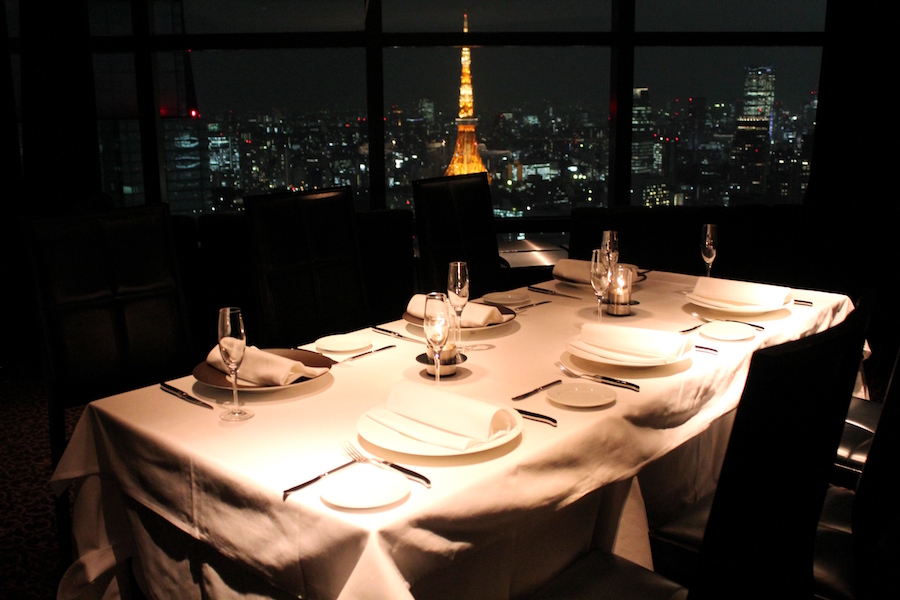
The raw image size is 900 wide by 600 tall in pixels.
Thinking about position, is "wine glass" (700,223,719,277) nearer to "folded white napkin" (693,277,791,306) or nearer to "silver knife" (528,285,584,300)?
"folded white napkin" (693,277,791,306)

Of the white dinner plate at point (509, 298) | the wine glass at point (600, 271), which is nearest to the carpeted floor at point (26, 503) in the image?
the white dinner plate at point (509, 298)

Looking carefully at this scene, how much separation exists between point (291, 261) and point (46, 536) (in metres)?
1.19

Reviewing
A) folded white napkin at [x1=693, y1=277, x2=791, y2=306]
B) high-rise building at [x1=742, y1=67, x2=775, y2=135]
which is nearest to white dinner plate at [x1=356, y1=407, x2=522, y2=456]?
folded white napkin at [x1=693, y1=277, x2=791, y2=306]

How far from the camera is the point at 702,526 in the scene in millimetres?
1803

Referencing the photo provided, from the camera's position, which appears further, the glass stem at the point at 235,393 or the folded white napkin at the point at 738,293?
the folded white napkin at the point at 738,293

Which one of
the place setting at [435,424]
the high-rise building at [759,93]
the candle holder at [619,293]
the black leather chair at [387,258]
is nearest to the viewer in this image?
the place setting at [435,424]

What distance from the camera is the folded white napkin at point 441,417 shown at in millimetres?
1419

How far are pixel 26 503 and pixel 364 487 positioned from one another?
2179 mm

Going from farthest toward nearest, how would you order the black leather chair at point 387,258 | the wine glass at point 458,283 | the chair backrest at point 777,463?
the black leather chair at point 387,258 → the wine glass at point 458,283 → the chair backrest at point 777,463

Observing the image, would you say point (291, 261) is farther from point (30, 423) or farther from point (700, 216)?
point (700, 216)

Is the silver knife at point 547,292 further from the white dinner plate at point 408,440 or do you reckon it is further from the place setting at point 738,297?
the white dinner plate at point 408,440

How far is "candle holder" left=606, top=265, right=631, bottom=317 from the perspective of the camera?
2408mm

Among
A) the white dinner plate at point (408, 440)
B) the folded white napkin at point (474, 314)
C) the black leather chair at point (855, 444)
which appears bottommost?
the black leather chair at point (855, 444)

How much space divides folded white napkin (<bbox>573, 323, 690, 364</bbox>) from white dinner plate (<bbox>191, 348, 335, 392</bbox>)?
625mm
